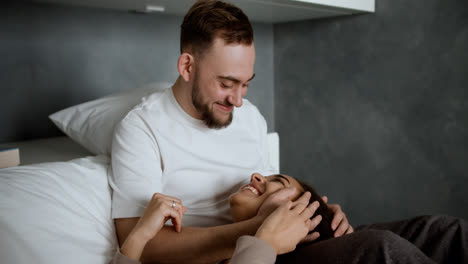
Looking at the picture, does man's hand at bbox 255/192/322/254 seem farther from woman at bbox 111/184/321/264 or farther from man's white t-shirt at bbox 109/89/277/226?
man's white t-shirt at bbox 109/89/277/226

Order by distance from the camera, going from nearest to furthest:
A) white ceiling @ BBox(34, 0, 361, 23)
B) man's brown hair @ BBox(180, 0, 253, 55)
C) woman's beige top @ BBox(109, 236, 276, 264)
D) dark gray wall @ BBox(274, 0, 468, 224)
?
woman's beige top @ BBox(109, 236, 276, 264), man's brown hair @ BBox(180, 0, 253, 55), white ceiling @ BBox(34, 0, 361, 23), dark gray wall @ BBox(274, 0, 468, 224)

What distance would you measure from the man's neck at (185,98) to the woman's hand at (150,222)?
0.31 meters

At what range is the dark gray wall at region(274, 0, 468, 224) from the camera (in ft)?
5.00

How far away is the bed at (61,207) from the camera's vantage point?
2.63 ft

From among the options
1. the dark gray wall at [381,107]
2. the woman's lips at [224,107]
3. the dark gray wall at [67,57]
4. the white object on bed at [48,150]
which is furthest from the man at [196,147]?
the dark gray wall at [381,107]

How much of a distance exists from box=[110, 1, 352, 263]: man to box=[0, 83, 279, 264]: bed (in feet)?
0.17

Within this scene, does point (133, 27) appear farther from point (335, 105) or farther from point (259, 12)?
point (335, 105)

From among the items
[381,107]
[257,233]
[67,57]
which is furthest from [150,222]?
[381,107]

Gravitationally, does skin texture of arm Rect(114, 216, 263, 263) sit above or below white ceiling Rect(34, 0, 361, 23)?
below

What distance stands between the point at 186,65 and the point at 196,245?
1.58 ft

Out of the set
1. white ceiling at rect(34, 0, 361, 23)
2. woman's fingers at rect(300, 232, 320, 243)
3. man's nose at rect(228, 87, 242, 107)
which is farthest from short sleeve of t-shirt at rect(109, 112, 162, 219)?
white ceiling at rect(34, 0, 361, 23)

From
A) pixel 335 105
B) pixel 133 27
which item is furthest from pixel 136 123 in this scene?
pixel 335 105

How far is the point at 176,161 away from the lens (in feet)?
3.59

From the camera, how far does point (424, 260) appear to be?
0.79 m
